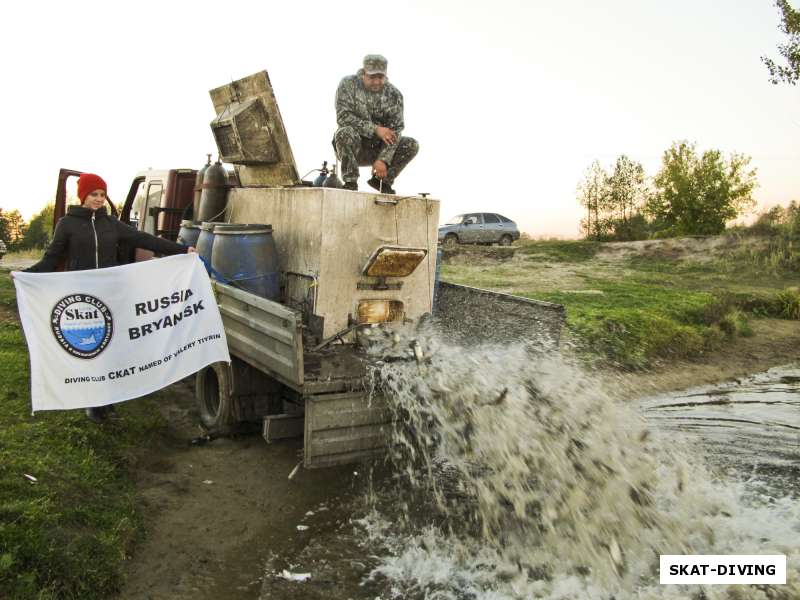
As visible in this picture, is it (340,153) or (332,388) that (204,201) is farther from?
(332,388)

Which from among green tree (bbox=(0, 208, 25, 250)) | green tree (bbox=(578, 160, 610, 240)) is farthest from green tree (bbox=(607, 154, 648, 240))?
green tree (bbox=(0, 208, 25, 250))

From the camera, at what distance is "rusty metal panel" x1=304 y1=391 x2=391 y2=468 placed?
453 centimetres

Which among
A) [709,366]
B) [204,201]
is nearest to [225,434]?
[204,201]

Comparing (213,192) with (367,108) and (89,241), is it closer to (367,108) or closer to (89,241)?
(367,108)

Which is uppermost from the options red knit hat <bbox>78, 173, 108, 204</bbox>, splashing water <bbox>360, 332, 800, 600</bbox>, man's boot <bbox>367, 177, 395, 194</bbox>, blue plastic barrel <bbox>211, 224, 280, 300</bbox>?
man's boot <bbox>367, 177, 395, 194</bbox>

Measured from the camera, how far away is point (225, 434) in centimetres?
597

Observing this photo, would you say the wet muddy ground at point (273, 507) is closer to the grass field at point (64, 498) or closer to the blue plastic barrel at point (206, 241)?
the grass field at point (64, 498)

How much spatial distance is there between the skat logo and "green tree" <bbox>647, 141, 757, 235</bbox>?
2823 centimetres

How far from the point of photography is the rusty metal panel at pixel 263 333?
14.9ft

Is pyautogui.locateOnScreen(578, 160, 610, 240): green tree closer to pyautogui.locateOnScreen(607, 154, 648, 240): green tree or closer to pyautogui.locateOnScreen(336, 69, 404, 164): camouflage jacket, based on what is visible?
pyautogui.locateOnScreen(607, 154, 648, 240): green tree

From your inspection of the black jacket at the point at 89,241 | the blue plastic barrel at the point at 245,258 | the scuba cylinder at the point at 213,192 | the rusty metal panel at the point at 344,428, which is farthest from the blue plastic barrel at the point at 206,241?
the rusty metal panel at the point at 344,428

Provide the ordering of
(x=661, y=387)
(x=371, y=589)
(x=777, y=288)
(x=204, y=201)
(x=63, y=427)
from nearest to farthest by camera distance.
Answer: (x=371, y=589), (x=63, y=427), (x=204, y=201), (x=661, y=387), (x=777, y=288)

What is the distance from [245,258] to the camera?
5.82 metres

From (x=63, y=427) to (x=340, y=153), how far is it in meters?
3.53
